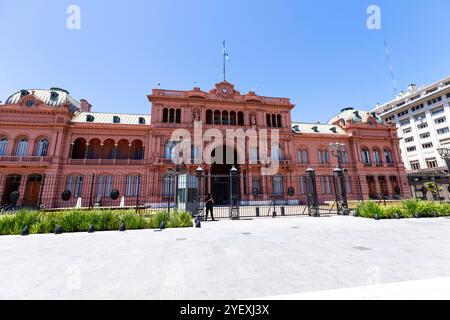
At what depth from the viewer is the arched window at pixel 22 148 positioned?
911 inches

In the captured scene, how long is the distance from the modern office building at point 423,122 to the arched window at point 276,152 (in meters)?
33.6

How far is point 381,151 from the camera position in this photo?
32.0 m

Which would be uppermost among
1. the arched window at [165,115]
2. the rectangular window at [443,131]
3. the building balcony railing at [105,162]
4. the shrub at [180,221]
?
the rectangular window at [443,131]

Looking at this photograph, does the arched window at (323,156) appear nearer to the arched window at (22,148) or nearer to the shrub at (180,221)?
the shrub at (180,221)

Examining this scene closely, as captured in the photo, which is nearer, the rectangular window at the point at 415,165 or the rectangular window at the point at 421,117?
the rectangular window at the point at 415,165

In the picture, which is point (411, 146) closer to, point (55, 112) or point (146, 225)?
point (146, 225)

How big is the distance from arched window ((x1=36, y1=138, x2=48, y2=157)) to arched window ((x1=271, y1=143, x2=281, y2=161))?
97.4 ft

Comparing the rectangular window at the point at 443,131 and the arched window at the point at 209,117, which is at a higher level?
the rectangular window at the point at 443,131

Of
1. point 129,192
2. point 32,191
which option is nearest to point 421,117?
point 129,192

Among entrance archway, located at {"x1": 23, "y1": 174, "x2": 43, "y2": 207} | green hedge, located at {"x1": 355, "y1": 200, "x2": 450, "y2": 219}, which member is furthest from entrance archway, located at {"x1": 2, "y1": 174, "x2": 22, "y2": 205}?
green hedge, located at {"x1": 355, "y1": 200, "x2": 450, "y2": 219}

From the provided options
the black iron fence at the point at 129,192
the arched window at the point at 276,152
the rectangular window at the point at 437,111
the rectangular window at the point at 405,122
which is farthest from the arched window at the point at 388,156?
the rectangular window at the point at 405,122

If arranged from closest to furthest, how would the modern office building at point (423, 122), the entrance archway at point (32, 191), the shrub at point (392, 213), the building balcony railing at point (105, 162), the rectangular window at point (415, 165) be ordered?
the shrub at point (392, 213) → the entrance archway at point (32, 191) → the building balcony railing at point (105, 162) → the modern office building at point (423, 122) → the rectangular window at point (415, 165)
